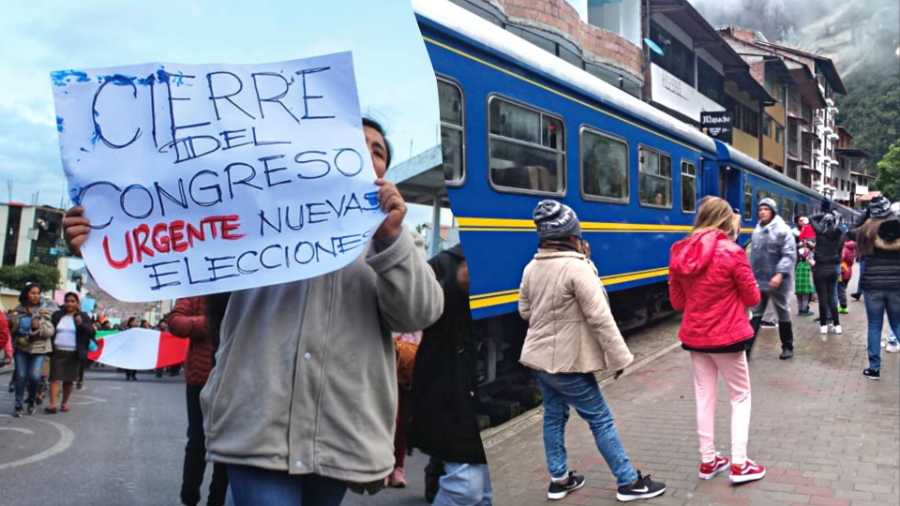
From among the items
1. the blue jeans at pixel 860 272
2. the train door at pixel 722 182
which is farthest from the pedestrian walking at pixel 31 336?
the blue jeans at pixel 860 272

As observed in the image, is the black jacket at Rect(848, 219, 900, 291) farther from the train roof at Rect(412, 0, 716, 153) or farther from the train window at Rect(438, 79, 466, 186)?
the train window at Rect(438, 79, 466, 186)

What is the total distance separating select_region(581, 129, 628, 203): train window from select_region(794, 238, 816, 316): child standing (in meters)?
0.98

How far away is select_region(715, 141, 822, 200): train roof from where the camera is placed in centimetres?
141

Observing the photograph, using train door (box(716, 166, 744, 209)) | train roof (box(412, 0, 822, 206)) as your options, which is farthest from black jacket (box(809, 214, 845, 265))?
train roof (box(412, 0, 822, 206))

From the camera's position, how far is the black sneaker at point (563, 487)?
105cm

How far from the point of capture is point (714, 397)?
5.47ft

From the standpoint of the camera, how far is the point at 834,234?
2.90m

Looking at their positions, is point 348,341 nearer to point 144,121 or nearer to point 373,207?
point 373,207

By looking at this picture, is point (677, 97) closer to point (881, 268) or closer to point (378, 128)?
point (378, 128)

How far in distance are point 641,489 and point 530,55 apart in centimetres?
78

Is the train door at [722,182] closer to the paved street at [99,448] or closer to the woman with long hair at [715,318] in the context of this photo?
the woman with long hair at [715,318]

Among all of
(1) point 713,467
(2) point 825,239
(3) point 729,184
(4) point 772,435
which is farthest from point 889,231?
(3) point 729,184

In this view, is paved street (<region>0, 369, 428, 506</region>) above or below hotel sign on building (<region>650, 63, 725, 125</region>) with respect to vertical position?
below

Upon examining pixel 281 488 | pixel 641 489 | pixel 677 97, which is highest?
pixel 677 97
